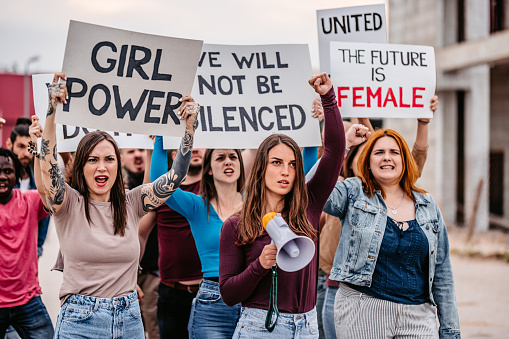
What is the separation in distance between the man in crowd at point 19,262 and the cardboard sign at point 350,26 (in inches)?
104

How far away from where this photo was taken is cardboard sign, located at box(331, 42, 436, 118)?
16.0ft

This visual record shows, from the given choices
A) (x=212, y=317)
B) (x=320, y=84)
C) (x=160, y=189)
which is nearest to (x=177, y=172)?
(x=160, y=189)

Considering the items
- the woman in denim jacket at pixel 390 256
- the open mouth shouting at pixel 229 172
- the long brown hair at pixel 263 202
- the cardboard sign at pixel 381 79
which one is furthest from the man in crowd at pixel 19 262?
the cardboard sign at pixel 381 79

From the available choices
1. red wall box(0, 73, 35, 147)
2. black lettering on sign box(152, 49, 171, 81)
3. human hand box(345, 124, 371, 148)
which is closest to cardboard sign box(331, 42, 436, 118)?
human hand box(345, 124, 371, 148)

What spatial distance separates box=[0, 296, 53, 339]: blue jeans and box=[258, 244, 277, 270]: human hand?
1.98 meters

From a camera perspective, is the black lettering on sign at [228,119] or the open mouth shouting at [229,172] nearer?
the open mouth shouting at [229,172]

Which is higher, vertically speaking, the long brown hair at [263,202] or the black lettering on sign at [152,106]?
the black lettering on sign at [152,106]

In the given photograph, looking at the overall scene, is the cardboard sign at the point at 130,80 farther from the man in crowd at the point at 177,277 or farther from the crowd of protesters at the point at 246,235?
the man in crowd at the point at 177,277

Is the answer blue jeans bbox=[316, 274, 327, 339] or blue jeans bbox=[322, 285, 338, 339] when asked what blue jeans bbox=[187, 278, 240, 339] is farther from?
blue jeans bbox=[316, 274, 327, 339]

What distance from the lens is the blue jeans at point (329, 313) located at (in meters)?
4.55

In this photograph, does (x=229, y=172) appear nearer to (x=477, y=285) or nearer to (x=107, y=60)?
(x=107, y=60)

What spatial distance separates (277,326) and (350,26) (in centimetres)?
314

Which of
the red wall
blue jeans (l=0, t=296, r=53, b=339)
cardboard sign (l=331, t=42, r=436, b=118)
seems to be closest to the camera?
blue jeans (l=0, t=296, r=53, b=339)

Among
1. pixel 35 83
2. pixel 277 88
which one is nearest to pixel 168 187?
pixel 277 88
